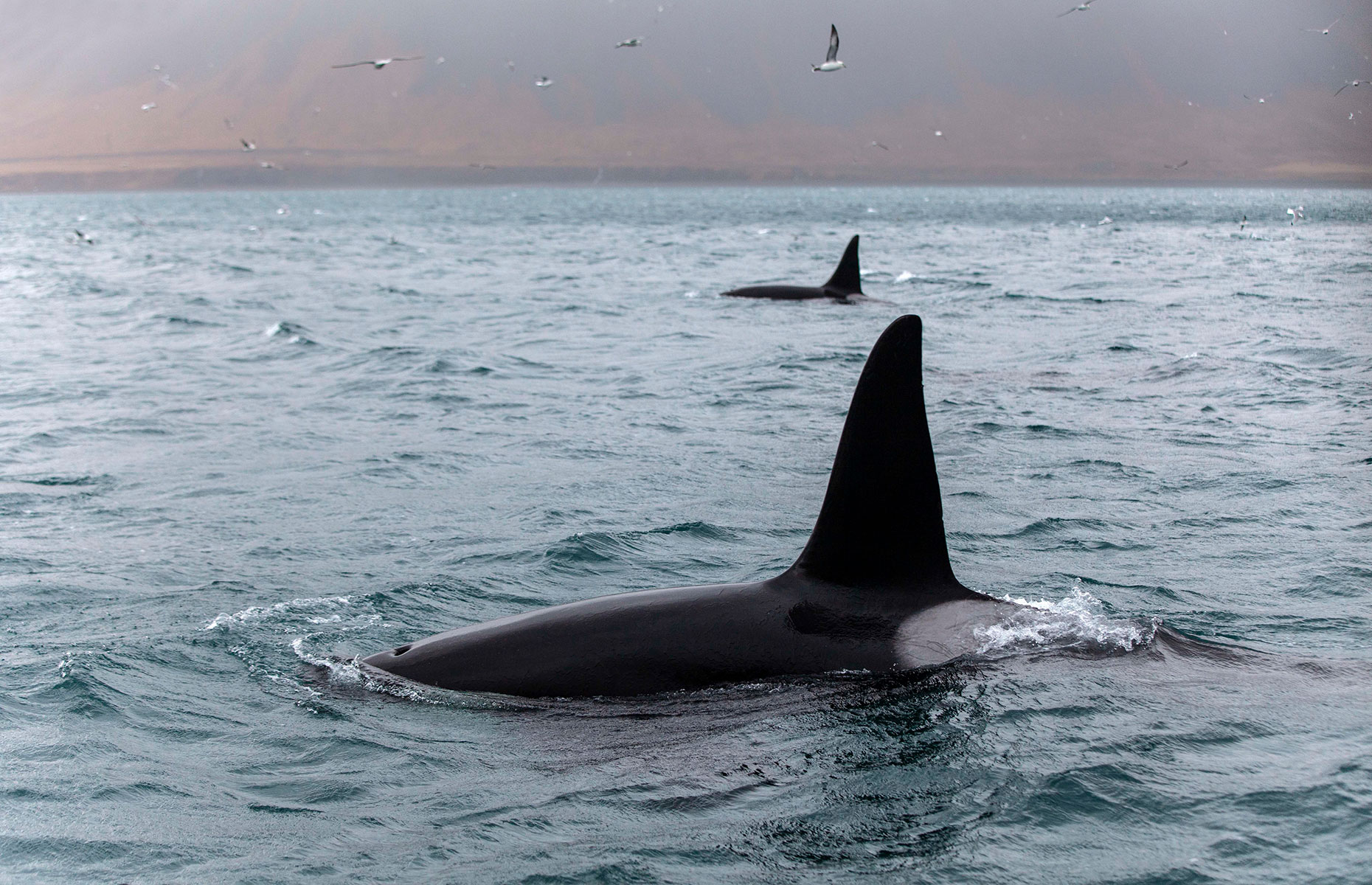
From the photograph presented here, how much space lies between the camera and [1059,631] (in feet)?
26.8

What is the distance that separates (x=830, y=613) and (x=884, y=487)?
2.69 ft

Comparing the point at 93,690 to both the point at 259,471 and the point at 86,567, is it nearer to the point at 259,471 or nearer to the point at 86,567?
the point at 86,567

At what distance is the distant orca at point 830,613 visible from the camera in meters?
7.29

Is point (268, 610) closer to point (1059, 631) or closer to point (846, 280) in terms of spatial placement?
point (1059, 631)

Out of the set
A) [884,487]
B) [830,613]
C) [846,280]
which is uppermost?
[846,280]

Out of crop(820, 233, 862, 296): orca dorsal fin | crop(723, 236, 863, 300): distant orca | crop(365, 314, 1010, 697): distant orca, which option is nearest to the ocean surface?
crop(365, 314, 1010, 697): distant orca

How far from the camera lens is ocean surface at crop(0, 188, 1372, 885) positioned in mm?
5953

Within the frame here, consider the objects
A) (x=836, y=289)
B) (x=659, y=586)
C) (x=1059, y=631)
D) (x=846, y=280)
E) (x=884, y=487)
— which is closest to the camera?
(x=884, y=487)

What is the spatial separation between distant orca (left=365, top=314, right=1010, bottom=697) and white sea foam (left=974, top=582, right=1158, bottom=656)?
18 centimetres

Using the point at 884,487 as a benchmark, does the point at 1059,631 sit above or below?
below

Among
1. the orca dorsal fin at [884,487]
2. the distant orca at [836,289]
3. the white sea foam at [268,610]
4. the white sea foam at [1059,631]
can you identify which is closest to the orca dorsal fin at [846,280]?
the distant orca at [836,289]

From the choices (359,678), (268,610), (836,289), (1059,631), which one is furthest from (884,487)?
(836,289)

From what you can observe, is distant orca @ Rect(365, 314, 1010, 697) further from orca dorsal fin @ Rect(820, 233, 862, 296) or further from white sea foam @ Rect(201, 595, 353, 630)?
orca dorsal fin @ Rect(820, 233, 862, 296)

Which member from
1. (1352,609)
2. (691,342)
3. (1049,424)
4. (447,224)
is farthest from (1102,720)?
(447,224)
